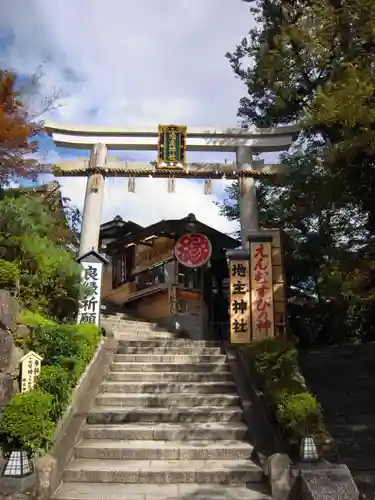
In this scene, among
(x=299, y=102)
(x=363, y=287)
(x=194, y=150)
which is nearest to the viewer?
(x=363, y=287)

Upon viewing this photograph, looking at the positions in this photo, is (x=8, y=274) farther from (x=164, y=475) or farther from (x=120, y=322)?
(x=120, y=322)

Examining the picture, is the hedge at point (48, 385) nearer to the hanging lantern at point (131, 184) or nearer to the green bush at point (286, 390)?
the green bush at point (286, 390)

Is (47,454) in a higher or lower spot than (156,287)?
lower

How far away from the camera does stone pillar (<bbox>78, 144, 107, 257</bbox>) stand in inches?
525

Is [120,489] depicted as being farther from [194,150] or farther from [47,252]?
[194,150]

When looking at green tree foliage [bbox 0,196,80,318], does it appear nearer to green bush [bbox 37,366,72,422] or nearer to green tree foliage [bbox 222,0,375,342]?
green bush [bbox 37,366,72,422]

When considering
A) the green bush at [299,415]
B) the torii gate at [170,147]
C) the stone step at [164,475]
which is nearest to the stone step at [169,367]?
the green bush at [299,415]

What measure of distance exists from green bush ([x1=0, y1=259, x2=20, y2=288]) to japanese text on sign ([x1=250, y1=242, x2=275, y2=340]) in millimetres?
5663

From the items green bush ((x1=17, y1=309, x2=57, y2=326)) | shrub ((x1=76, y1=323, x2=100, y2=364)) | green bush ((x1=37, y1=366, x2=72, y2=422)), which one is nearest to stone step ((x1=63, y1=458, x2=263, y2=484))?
green bush ((x1=37, y1=366, x2=72, y2=422))

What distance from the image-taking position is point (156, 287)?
18.5m

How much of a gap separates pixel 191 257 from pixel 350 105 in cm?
960

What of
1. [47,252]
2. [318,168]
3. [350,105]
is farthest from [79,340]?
[318,168]

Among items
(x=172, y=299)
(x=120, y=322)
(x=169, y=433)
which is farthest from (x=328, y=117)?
(x=172, y=299)

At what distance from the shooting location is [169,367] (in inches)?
334
